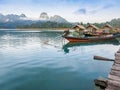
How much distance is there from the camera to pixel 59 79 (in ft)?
40.2

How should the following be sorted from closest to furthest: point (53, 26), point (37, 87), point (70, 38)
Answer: point (37, 87) → point (70, 38) → point (53, 26)

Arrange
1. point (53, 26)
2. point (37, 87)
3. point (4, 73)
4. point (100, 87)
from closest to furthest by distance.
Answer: point (100, 87)
point (37, 87)
point (4, 73)
point (53, 26)

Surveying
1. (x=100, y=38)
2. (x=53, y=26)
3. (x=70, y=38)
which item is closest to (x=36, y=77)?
(x=70, y=38)

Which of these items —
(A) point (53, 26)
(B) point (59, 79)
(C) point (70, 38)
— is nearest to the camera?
(B) point (59, 79)

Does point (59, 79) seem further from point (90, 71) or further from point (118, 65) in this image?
point (118, 65)

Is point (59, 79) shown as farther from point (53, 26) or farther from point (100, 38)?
point (53, 26)

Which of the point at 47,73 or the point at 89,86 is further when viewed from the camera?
the point at 47,73

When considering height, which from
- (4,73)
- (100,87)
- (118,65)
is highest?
(118,65)

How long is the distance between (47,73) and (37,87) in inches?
126

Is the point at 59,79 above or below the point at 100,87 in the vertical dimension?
below

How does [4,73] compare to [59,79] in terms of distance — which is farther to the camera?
[4,73]

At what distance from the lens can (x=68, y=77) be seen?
12.6m

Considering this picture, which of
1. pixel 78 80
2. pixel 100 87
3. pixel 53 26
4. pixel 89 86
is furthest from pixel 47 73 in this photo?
pixel 53 26

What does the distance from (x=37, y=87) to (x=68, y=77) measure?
9.35 feet
